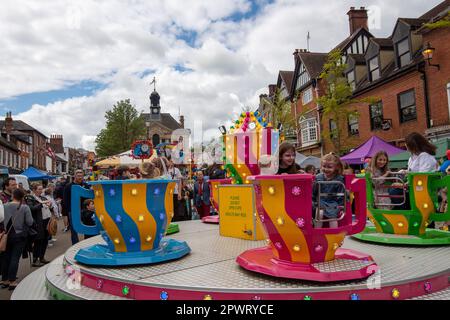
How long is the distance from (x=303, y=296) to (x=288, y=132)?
25925mm

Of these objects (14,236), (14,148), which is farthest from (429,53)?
(14,148)

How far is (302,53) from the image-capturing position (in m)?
31.1

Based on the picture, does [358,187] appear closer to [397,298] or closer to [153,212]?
[397,298]

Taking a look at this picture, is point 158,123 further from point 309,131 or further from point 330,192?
point 330,192

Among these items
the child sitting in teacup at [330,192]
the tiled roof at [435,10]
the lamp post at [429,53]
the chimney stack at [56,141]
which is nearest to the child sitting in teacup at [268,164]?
the child sitting in teacup at [330,192]

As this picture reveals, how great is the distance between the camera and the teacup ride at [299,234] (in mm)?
2842

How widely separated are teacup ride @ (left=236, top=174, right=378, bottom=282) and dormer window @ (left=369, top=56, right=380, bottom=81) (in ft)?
65.2

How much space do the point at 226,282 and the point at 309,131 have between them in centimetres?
2788

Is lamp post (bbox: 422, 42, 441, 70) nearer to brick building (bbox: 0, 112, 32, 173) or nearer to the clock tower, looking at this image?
brick building (bbox: 0, 112, 32, 173)

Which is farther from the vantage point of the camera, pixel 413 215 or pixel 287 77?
pixel 287 77

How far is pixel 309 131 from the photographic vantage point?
29.5m

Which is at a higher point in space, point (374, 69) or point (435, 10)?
point (435, 10)

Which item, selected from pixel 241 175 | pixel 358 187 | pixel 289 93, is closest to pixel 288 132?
pixel 289 93

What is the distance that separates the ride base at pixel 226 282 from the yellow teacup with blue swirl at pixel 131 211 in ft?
1.18
